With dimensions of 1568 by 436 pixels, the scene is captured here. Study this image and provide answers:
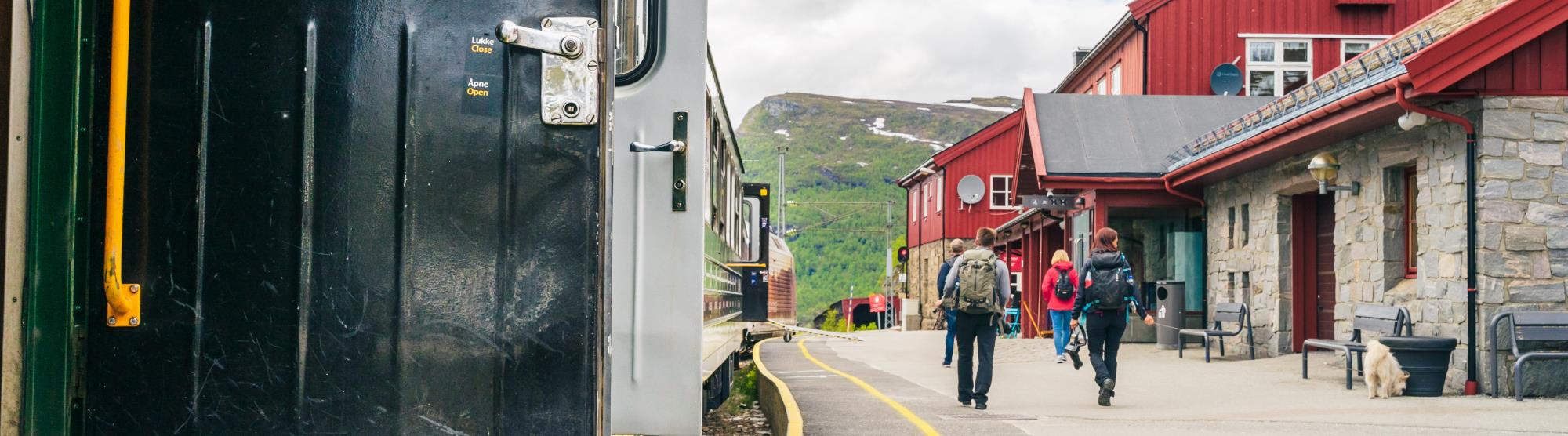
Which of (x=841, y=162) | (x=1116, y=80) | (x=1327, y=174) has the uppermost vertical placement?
(x=841, y=162)

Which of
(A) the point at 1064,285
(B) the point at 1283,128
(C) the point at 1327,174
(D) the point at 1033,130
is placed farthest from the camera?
(D) the point at 1033,130

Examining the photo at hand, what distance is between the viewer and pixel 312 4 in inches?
98.7

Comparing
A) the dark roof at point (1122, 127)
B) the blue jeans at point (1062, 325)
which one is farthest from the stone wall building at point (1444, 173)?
the dark roof at point (1122, 127)

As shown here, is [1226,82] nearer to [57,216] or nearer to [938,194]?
[938,194]

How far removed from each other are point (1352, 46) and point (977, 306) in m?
19.2

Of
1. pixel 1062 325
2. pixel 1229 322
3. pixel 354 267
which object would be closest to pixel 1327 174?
pixel 1229 322

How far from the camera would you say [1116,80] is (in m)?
30.9

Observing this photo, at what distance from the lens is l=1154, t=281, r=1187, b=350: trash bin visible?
19141mm

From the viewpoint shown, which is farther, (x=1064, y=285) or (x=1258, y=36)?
(x=1258, y=36)

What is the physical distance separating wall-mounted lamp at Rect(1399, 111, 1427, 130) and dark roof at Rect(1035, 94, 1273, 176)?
26.7 feet

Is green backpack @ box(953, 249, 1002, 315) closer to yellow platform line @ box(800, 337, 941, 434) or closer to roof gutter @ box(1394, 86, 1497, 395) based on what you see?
yellow platform line @ box(800, 337, 941, 434)

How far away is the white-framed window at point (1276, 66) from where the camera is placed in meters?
26.2

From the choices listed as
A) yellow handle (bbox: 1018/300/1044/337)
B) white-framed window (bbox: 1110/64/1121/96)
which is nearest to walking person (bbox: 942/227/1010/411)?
yellow handle (bbox: 1018/300/1044/337)

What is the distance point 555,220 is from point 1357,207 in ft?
42.2
